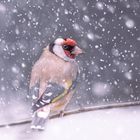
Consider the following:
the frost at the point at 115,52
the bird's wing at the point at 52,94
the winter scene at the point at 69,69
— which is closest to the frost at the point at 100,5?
the winter scene at the point at 69,69

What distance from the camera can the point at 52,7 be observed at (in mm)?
2307

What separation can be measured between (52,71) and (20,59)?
28 cm

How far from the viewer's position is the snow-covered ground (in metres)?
2.04

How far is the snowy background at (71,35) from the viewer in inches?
89.7

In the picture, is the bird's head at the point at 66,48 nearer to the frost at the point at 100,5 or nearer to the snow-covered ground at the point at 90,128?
the snow-covered ground at the point at 90,128

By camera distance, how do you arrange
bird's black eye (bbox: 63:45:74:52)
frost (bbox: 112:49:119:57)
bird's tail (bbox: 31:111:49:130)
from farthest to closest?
frost (bbox: 112:49:119:57) < bird's black eye (bbox: 63:45:74:52) < bird's tail (bbox: 31:111:49:130)

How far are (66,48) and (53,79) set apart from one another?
8 centimetres

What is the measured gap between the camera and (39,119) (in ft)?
6.53

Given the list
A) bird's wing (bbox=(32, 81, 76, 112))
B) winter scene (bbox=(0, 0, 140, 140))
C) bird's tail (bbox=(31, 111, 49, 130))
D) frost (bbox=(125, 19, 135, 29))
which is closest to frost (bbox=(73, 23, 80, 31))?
winter scene (bbox=(0, 0, 140, 140))

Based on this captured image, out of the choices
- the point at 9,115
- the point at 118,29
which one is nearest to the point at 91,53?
the point at 118,29

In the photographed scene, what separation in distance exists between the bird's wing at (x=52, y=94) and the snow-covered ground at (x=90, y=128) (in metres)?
0.06

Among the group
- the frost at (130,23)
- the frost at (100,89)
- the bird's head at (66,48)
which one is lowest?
the frost at (100,89)

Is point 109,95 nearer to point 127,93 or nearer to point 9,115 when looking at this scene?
point 127,93

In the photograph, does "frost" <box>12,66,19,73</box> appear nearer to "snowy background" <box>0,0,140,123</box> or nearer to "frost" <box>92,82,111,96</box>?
"snowy background" <box>0,0,140,123</box>
